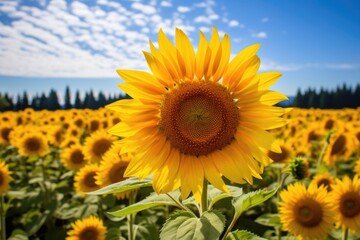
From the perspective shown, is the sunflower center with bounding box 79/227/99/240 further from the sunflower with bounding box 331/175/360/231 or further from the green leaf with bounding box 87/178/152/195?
the sunflower with bounding box 331/175/360/231

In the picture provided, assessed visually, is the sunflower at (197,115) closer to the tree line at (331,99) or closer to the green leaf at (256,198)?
the green leaf at (256,198)

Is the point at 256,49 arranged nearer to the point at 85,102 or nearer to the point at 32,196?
the point at 32,196

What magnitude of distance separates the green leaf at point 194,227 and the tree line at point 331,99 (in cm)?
10267

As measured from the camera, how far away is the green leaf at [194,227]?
1.65 metres

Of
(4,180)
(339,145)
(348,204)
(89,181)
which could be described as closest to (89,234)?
(89,181)

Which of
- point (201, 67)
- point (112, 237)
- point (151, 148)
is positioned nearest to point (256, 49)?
point (201, 67)

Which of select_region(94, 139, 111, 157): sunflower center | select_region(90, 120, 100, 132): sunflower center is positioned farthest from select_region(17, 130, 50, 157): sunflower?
select_region(90, 120, 100, 132): sunflower center

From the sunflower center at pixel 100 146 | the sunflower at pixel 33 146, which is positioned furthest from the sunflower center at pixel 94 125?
the sunflower center at pixel 100 146

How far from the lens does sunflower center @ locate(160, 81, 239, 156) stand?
6.95 feet

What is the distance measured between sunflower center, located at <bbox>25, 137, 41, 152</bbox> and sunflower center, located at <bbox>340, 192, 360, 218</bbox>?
6574 millimetres

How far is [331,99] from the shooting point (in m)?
99.6

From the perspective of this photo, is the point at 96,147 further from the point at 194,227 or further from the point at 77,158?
the point at 194,227

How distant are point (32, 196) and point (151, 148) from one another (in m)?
5.11

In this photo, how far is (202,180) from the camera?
2029 mm
